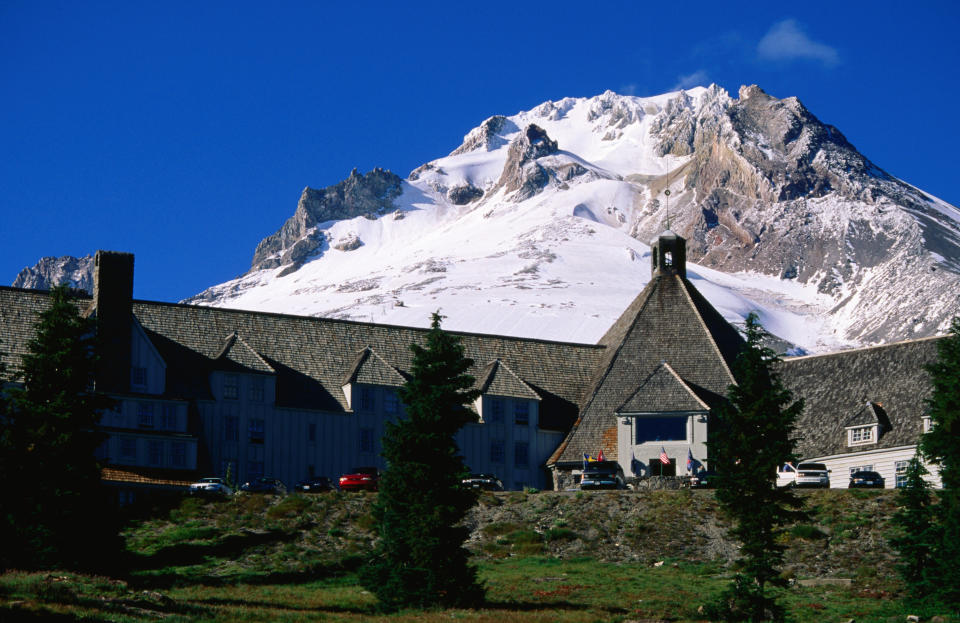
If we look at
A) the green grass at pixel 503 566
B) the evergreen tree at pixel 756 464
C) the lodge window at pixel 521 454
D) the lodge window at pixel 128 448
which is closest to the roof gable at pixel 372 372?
the lodge window at pixel 521 454

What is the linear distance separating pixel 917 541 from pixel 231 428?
144ft

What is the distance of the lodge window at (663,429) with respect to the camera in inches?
3342

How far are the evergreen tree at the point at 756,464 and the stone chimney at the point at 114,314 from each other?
127 feet

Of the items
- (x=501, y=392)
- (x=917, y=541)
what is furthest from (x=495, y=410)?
(x=917, y=541)

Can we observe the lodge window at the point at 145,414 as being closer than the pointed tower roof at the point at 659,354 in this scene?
Yes

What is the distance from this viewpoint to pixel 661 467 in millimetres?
84062

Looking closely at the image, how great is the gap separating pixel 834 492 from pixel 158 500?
34123 mm

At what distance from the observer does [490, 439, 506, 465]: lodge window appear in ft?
291

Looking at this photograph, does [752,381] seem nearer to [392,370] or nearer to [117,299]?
[392,370]

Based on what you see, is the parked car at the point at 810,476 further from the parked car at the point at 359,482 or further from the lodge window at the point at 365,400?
the lodge window at the point at 365,400

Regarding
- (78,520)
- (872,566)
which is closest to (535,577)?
(872,566)

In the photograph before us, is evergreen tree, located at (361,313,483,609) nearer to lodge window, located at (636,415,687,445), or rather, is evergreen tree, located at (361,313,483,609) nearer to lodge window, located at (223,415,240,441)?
lodge window, located at (223,415,240,441)

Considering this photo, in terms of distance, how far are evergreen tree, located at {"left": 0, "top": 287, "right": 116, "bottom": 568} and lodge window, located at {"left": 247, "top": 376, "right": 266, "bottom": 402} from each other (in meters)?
26.1

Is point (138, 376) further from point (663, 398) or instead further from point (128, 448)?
point (663, 398)
